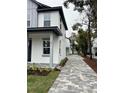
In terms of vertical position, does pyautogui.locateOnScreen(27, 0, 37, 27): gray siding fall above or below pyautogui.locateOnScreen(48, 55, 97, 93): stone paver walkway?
above

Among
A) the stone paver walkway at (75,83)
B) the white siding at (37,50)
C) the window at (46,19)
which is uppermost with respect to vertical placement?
the window at (46,19)

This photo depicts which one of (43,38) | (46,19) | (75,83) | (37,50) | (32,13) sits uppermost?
(32,13)

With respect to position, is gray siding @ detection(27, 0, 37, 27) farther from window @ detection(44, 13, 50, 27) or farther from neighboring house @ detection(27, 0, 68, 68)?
window @ detection(44, 13, 50, 27)

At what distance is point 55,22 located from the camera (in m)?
16.4

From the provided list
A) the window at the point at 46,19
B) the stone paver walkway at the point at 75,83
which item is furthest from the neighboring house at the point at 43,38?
the stone paver walkway at the point at 75,83

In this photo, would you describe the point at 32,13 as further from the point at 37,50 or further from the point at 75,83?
the point at 75,83

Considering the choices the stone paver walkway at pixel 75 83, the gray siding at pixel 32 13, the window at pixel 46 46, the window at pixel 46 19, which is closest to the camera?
the stone paver walkway at pixel 75 83

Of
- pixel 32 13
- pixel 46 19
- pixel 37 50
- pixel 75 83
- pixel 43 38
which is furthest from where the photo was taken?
pixel 32 13

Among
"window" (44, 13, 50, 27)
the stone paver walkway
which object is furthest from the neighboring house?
the stone paver walkway

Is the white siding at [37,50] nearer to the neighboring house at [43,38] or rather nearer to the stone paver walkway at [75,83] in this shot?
the neighboring house at [43,38]

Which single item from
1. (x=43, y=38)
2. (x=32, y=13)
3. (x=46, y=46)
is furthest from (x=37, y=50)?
(x=32, y=13)

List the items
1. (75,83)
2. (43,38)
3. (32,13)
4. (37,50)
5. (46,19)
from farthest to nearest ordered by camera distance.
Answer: (32,13) → (46,19) → (37,50) → (43,38) → (75,83)

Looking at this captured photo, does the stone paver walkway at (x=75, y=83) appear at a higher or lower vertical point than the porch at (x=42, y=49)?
lower
